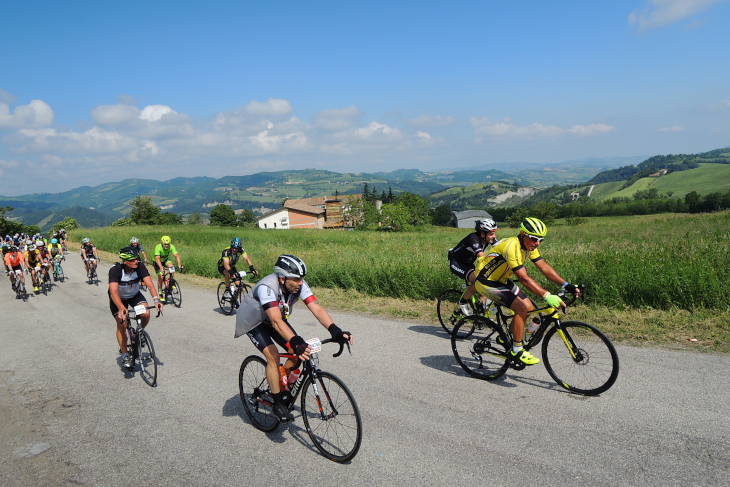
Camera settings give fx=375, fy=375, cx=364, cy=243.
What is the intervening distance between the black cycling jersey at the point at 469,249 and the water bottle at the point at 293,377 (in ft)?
13.3

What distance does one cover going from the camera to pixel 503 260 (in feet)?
17.5

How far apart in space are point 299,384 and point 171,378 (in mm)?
3450

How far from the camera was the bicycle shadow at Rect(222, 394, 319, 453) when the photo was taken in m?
4.45

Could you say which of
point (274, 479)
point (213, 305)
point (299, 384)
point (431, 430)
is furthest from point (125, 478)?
point (213, 305)

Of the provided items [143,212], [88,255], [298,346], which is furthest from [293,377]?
[143,212]

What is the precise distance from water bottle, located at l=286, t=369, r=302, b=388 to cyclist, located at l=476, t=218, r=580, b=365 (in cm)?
295

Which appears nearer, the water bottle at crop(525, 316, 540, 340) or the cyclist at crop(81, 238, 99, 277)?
the water bottle at crop(525, 316, 540, 340)

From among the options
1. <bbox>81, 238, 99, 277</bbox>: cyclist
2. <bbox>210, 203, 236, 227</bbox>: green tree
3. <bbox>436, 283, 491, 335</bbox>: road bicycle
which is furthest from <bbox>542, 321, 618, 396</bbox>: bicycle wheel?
<bbox>210, 203, 236, 227</bbox>: green tree

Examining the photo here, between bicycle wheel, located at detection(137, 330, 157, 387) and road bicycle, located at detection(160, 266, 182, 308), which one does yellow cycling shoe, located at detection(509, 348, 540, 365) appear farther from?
road bicycle, located at detection(160, 266, 182, 308)

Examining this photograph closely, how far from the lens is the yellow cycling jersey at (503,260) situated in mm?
5156

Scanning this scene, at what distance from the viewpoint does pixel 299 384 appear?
4223mm

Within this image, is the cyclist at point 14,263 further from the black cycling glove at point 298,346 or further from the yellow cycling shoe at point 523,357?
the yellow cycling shoe at point 523,357

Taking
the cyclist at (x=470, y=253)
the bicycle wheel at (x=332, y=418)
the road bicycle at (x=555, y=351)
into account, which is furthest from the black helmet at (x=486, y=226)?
the bicycle wheel at (x=332, y=418)

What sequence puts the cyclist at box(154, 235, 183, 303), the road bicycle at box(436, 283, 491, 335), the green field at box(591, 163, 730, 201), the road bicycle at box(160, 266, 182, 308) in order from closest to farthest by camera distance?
the road bicycle at box(436, 283, 491, 335)
the road bicycle at box(160, 266, 182, 308)
the cyclist at box(154, 235, 183, 303)
the green field at box(591, 163, 730, 201)
